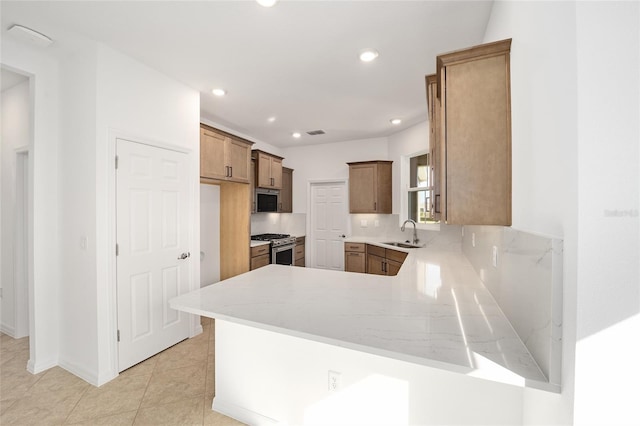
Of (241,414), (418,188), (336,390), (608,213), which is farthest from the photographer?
(418,188)

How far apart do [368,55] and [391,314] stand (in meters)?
2.05

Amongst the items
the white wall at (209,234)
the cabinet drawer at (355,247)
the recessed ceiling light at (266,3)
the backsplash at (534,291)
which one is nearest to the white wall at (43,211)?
the white wall at (209,234)

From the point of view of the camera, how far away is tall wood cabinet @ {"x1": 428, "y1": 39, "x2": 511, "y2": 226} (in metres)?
1.32

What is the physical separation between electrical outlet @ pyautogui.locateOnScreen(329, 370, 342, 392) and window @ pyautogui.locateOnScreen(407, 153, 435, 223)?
10.6 ft

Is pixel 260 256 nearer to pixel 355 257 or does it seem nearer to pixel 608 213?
pixel 355 257

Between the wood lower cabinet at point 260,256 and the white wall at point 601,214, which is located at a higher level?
the white wall at point 601,214

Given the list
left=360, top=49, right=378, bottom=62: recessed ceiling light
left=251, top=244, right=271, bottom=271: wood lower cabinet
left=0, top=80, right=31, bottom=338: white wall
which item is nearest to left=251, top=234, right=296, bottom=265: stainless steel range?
left=251, top=244, right=271, bottom=271: wood lower cabinet

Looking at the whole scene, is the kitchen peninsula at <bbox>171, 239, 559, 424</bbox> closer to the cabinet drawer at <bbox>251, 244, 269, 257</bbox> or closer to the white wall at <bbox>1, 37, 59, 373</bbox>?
the white wall at <bbox>1, 37, 59, 373</bbox>

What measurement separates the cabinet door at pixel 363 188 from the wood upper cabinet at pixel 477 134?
11.2ft

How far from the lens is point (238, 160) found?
12.4ft

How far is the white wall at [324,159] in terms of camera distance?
5129 mm

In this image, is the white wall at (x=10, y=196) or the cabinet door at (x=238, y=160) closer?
the white wall at (x=10, y=196)

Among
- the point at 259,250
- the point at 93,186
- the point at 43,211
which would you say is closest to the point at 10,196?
the point at 43,211

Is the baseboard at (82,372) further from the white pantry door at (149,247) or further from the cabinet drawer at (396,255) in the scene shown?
the cabinet drawer at (396,255)
